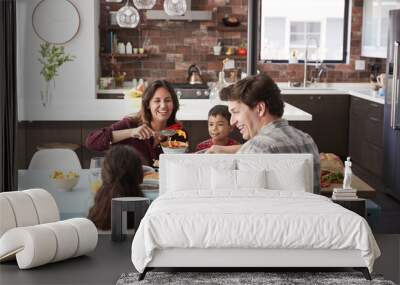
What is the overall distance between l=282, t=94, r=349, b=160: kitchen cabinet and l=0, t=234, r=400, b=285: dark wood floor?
16.3 feet

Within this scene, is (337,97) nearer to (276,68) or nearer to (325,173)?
(276,68)

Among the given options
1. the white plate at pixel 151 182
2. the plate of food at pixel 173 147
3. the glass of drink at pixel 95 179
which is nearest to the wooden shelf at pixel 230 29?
the plate of food at pixel 173 147

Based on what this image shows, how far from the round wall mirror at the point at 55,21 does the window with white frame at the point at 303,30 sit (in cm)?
256

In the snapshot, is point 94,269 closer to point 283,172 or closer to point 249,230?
point 249,230

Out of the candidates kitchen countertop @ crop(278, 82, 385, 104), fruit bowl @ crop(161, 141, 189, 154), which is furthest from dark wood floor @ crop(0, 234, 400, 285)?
kitchen countertop @ crop(278, 82, 385, 104)

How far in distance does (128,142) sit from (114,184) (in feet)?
3.26

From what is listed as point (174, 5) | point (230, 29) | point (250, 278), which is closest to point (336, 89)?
point (230, 29)

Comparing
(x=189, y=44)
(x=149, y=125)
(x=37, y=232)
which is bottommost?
(x=37, y=232)

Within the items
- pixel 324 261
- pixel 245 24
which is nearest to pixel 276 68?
pixel 245 24

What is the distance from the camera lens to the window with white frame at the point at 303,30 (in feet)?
36.4

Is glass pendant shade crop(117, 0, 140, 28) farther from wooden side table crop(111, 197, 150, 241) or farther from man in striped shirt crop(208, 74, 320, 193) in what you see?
wooden side table crop(111, 197, 150, 241)

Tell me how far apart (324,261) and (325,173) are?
1.72 meters

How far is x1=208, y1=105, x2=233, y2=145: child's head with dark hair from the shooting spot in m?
6.48

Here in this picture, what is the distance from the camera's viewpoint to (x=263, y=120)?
18.6 ft
